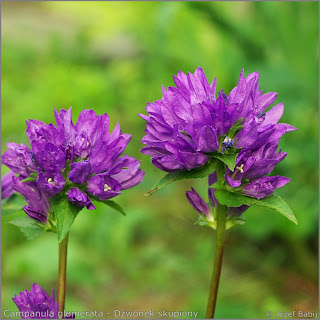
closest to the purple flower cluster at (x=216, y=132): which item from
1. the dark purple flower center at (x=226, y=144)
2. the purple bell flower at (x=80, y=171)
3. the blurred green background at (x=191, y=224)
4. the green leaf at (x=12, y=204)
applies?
the dark purple flower center at (x=226, y=144)

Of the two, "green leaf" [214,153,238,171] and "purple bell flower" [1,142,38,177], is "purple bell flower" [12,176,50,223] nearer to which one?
"purple bell flower" [1,142,38,177]

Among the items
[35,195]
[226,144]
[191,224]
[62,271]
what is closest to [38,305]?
[62,271]

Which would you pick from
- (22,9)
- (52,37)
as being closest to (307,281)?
(52,37)

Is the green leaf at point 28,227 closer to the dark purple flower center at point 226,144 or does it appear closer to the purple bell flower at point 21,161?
the purple bell flower at point 21,161

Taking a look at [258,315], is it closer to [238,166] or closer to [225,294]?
[225,294]

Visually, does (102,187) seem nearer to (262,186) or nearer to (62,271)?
(62,271)

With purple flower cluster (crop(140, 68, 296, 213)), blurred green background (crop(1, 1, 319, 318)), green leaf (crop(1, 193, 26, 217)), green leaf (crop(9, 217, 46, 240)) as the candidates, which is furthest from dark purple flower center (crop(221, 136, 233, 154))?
blurred green background (crop(1, 1, 319, 318))
